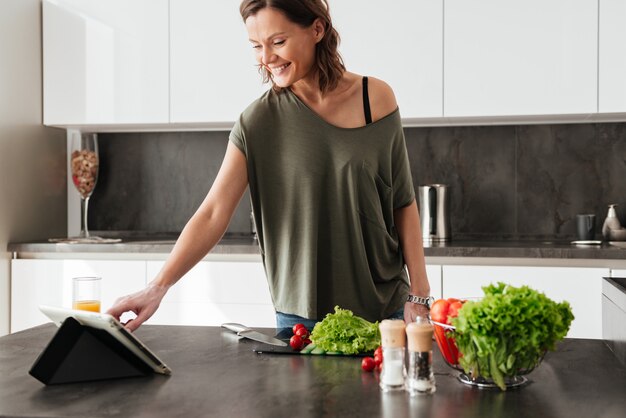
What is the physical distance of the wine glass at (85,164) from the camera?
3.83 meters

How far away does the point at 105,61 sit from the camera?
3760 millimetres

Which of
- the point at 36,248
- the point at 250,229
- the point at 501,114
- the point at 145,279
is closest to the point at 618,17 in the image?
the point at 501,114

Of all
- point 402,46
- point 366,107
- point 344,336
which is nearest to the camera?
point 344,336

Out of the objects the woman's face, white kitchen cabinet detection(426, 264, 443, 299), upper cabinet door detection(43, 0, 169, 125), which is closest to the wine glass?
upper cabinet door detection(43, 0, 169, 125)

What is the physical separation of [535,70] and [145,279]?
1899 mm

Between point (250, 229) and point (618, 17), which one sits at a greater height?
point (618, 17)

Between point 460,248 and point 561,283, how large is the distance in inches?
16.2

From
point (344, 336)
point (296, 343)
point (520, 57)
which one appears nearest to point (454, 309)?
point (344, 336)

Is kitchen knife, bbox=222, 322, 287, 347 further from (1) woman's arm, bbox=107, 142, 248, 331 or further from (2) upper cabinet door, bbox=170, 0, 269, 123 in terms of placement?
(2) upper cabinet door, bbox=170, 0, 269, 123

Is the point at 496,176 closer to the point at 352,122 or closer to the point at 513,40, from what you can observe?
the point at 513,40

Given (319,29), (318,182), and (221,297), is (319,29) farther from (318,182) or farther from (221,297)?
(221,297)

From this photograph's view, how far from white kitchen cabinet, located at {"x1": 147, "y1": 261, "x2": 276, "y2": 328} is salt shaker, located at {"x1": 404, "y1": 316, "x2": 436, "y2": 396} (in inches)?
81.7

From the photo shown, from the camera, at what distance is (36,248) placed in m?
3.61

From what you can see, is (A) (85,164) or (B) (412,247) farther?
(A) (85,164)
